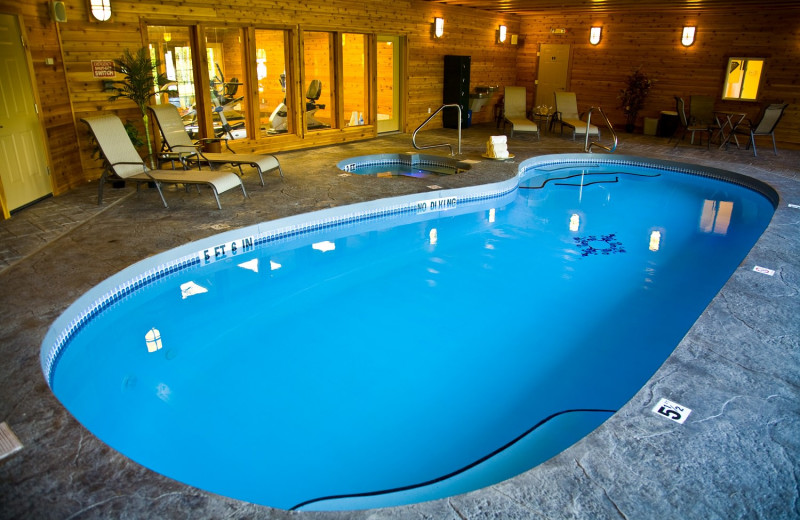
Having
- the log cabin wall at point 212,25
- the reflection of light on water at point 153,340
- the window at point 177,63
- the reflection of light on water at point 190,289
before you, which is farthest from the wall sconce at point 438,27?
the reflection of light on water at point 153,340

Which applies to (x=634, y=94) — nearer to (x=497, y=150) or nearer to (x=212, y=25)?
(x=497, y=150)

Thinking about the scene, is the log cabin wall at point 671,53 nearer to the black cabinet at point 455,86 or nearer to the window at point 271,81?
the black cabinet at point 455,86

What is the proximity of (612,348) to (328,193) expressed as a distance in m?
3.80

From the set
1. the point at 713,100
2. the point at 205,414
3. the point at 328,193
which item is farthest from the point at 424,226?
the point at 713,100

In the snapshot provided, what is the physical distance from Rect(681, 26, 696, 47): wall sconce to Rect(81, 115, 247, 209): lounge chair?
33.0 ft

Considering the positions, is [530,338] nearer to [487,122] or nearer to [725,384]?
[725,384]

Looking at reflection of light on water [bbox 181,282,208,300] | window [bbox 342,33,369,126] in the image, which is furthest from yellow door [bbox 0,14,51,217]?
window [bbox 342,33,369,126]

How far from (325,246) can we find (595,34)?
1006cm

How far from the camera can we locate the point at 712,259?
18.4 ft

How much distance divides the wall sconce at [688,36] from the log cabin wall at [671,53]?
12 cm

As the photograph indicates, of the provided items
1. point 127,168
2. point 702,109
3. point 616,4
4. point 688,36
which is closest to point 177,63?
point 127,168

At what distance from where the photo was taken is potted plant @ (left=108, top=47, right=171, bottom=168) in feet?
20.7

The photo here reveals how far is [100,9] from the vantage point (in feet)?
21.2

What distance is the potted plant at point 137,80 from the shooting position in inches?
249
